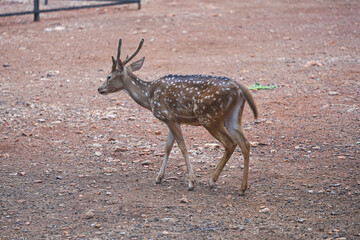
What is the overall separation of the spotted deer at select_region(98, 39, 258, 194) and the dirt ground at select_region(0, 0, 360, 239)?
0.44 metres

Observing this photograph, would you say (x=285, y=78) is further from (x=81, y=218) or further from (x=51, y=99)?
(x=81, y=218)

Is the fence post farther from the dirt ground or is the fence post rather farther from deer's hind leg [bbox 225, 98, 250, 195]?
deer's hind leg [bbox 225, 98, 250, 195]

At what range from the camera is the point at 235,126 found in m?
6.00

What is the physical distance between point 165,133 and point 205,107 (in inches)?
93.2

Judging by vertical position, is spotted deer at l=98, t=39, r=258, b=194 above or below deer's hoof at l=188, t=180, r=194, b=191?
above

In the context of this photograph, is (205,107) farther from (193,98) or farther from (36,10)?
(36,10)

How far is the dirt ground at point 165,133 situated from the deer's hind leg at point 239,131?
1.10ft

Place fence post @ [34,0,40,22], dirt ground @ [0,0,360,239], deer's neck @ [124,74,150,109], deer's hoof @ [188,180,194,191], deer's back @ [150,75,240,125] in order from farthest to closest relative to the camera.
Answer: fence post @ [34,0,40,22]
deer's neck @ [124,74,150,109]
deer's hoof @ [188,180,194,191]
deer's back @ [150,75,240,125]
dirt ground @ [0,0,360,239]

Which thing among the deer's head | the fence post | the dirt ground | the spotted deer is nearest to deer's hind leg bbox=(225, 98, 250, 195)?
the spotted deer

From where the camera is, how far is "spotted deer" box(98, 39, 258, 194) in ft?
19.3

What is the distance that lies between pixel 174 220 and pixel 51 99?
5.31 meters

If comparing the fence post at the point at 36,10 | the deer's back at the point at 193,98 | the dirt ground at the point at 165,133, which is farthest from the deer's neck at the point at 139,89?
the fence post at the point at 36,10

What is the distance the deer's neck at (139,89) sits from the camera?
6652 mm

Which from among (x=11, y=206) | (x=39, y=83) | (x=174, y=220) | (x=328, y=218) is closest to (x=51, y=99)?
(x=39, y=83)
